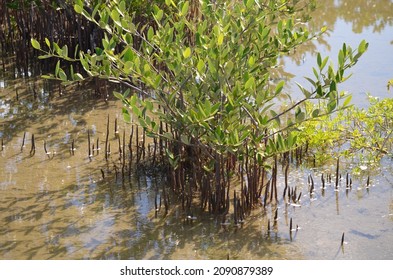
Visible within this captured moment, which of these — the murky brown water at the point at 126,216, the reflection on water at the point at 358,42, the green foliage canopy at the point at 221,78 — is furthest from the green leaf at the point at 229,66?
the reflection on water at the point at 358,42

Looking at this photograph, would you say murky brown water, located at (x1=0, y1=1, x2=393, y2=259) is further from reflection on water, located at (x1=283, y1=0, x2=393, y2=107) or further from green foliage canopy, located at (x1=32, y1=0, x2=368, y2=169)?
reflection on water, located at (x1=283, y1=0, x2=393, y2=107)

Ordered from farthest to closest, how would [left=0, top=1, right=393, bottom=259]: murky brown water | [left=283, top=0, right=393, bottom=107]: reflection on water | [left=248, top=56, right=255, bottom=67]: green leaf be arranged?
[left=283, top=0, right=393, bottom=107]: reflection on water < [left=248, top=56, right=255, bottom=67]: green leaf < [left=0, top=1, right=393, bottom=259]: murky brown water

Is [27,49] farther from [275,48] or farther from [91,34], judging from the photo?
[275,48]

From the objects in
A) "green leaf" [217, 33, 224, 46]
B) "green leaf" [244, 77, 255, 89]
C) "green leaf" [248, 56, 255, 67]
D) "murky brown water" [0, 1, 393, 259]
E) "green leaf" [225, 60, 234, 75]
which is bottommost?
"murky brown water" [0, 1, 393, 259]

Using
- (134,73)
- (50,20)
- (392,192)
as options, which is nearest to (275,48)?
(134,73)

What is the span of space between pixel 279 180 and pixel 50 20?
3.12m

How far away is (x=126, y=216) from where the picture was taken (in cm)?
414

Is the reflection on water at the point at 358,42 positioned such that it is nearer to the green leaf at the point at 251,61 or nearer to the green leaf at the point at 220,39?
the green leaf at the point at 251,61

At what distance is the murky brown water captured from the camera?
377 centimetres

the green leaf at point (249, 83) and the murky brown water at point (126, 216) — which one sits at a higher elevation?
the green leaf at point (249, 83)

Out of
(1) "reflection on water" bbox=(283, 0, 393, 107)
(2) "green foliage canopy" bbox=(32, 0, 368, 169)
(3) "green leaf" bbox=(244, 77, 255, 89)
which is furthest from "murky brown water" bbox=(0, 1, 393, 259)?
(1) "reflection on water" bbox=(283, 0, 393, 107)

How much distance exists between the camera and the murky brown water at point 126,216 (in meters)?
3.77

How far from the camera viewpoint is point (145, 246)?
3809 mm
